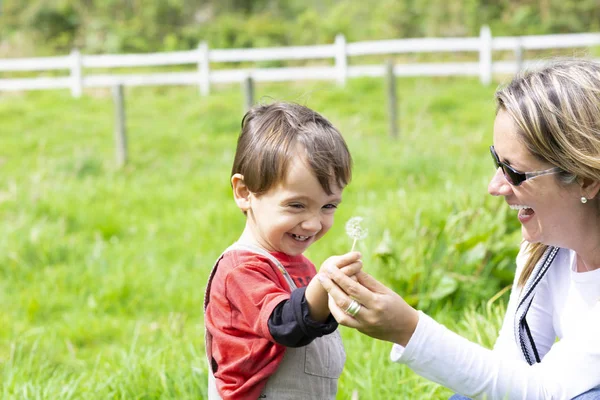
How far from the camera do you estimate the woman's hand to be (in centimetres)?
188

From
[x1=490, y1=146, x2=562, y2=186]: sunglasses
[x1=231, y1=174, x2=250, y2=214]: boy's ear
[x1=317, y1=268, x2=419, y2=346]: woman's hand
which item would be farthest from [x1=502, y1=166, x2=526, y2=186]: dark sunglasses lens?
[x1=231, y1=174, x2=250, y2=214]: boy's ear

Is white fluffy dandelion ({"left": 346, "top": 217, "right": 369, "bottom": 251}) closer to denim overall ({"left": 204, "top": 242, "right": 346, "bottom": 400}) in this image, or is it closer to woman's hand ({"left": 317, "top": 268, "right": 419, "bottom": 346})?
woman's hand ({"left": 317, "top": 268, "right": 419, "bottom": 346})

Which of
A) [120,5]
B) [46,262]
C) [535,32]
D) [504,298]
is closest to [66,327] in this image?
[46,262]

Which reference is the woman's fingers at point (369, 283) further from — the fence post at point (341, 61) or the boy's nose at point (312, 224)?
the fence post at point (341, 61)

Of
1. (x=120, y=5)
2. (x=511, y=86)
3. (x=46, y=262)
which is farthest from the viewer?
(x=120, y=5)

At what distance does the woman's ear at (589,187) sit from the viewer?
2150 mm

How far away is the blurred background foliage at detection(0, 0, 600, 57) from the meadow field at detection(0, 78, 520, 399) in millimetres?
12928

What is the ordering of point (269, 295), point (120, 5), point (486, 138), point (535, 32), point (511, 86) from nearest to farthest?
1. point (269, 295)
2. point (511, 86)
3. point (486, 138)
4. point (535, 32)
5. point (120, 5)

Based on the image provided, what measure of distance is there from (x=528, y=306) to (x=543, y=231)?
32 centimetres

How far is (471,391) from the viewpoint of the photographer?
214 centimetres

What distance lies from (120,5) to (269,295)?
91.4ft

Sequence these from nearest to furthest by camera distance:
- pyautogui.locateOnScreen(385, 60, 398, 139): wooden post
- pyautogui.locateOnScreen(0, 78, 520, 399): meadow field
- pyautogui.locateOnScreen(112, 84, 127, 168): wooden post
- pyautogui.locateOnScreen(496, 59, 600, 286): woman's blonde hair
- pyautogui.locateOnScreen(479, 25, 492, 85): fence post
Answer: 1. pyautogui.locateOnScreen(496, 59, 600, 286): woman's blonde hair
2. pyautogui.locateOnScreen(0, 78, 520, 399): meadow field
3. pyautogui.locateOnScreen(112, 84, 127, 168): wooden post
4. pyautogui.locateOnScreen(385, 60, 398, 139): wooden post
5. pyautogui.locateOnScreen(479, 25, 492, 85): fence post

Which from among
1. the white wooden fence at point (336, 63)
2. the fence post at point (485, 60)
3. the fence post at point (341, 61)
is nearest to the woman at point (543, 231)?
the white wooden fence at point (336, 63)

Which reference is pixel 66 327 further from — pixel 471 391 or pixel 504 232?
pixel 471 391
